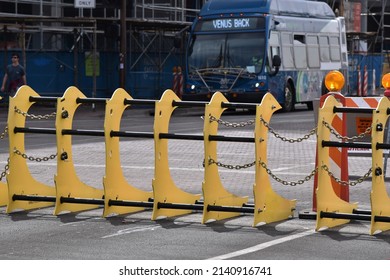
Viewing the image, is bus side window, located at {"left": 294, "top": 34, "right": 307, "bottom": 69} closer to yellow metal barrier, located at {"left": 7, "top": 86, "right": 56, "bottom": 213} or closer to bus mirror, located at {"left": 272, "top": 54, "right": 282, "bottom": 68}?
bus mirror, located at {"left": 272, "top": 54, "right": 282, "bottom": 68}

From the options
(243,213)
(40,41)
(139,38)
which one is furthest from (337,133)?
(139,38)

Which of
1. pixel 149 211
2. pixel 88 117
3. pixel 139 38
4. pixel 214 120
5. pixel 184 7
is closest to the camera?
pixel 214 120

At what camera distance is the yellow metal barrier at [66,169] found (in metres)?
13.0

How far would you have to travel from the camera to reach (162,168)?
42.2ft

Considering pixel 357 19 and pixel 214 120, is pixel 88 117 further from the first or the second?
pixel 357 19

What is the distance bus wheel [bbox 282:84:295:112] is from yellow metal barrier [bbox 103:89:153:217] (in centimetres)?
2604

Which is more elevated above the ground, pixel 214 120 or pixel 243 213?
pixel 214 120

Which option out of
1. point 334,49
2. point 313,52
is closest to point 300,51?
point 313,52

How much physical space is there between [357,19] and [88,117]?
1274 inches

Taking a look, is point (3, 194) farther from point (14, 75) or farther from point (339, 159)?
point (14, 75)

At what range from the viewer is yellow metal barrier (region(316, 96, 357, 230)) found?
11961 millimetres

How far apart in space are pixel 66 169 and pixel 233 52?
24.7 metres

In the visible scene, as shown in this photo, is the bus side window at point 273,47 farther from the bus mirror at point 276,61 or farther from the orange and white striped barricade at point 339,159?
the orange and white striped barricade at point 339,159

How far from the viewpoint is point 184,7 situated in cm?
4938
